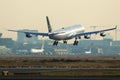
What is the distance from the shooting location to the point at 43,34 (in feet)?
541

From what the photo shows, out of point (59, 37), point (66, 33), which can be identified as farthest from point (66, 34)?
point (59, 37)

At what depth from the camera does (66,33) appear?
166375 mm

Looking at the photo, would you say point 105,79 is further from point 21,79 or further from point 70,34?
point 70,34

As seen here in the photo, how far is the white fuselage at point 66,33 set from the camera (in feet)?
526

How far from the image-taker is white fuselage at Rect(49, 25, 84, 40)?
16025cm

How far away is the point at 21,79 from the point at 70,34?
268ft

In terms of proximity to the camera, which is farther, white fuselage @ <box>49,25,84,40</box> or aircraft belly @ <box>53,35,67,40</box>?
aircraft belly @ <box>53,35,67,40</box>

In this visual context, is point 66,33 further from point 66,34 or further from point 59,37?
point 59,37

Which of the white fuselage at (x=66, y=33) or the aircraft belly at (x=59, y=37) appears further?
the aircraft belly at (x=59, y=37)

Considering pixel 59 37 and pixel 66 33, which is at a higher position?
pixel 66 33

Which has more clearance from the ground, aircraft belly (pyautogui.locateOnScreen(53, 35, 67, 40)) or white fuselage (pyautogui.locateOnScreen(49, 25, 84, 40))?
white fuselage (pyautogui.locateOnScreen(49, 25, 84, 40))

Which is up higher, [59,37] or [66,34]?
[66,34]

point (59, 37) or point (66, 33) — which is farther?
point (66, 33)

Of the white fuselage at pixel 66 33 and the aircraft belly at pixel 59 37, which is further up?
the white fuselage at pixel 66 33
